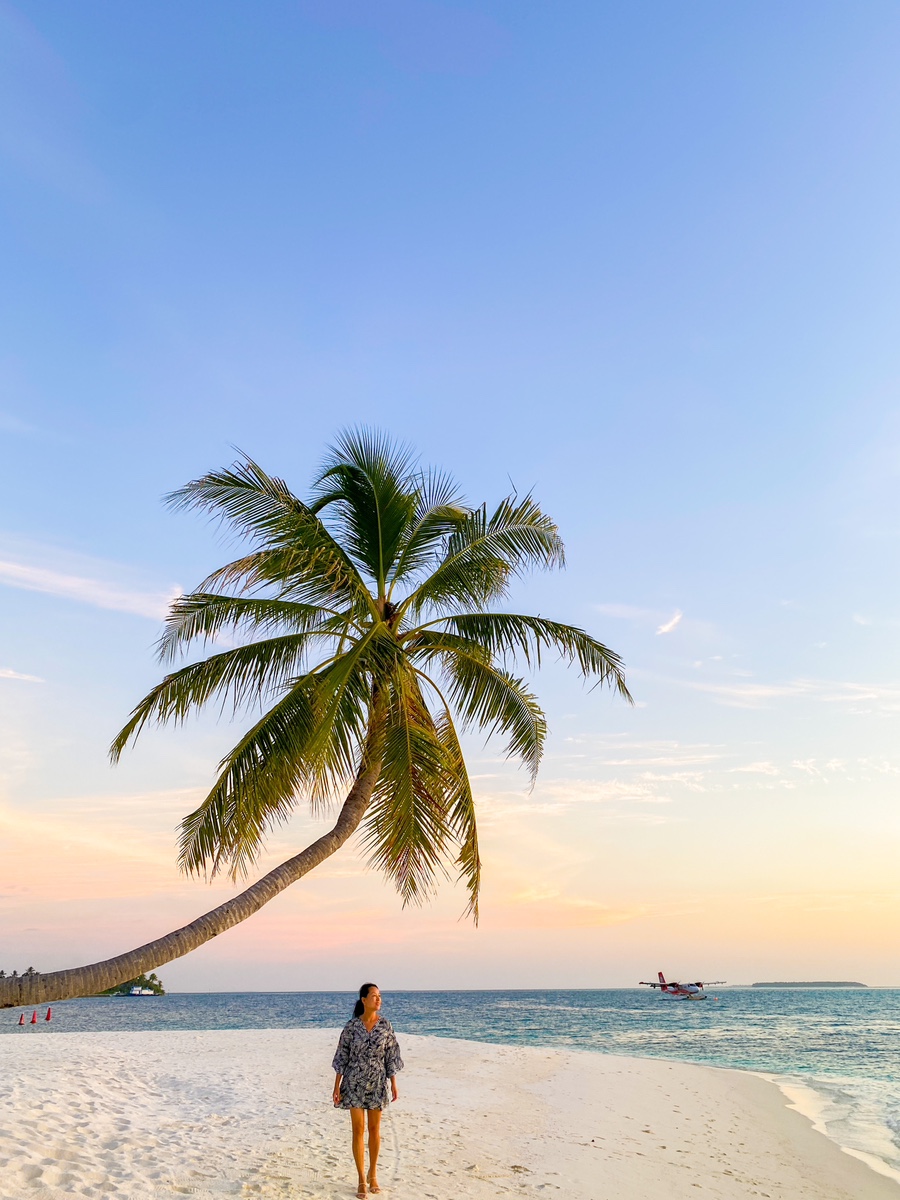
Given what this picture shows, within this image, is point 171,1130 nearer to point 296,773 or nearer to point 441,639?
point 296,773

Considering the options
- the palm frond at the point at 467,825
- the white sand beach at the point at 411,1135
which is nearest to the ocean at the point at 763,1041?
the white sand beach at the point at 411,1135

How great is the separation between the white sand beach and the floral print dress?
2.41ft

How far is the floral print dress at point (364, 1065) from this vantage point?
6984 mm

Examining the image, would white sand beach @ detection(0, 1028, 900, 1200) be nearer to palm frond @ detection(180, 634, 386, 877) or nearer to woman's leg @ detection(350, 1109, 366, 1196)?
woman's leg @ detection(350, 1109, 366, 1196)

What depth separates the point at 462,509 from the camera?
10727 millimetres

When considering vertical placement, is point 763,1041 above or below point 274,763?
below

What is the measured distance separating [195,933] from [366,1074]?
183 cm

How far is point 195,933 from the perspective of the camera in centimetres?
657

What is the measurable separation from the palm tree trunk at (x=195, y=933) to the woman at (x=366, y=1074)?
1162mm

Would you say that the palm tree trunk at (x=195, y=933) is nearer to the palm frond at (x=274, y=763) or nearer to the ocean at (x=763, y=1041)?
the palm frond at (x=274, y=763)

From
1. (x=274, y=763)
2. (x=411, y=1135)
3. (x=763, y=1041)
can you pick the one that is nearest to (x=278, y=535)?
(x=274, y=763)

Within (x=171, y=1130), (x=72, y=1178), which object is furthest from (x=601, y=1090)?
(x=72, y=1178)

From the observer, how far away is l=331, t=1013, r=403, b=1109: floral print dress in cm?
698

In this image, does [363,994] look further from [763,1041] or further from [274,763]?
[763,1041]
